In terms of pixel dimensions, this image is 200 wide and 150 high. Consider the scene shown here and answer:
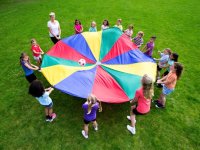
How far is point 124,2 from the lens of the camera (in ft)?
A: 43.9

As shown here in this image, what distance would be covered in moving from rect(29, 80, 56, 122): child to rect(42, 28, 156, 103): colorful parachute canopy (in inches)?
15.3

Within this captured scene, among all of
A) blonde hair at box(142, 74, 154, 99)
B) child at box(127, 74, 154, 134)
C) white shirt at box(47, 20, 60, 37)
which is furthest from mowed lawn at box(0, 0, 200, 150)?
white shirt at box(47, 20, 60, 37)

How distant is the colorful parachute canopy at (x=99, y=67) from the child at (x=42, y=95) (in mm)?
388

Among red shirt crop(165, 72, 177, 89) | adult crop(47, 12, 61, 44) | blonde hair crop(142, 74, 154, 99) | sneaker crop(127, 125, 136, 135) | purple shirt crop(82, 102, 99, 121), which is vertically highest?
adult crop(47, 12, 61, 44)

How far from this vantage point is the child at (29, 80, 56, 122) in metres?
4.36

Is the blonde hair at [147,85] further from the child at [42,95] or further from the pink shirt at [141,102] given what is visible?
the child at [42,95]

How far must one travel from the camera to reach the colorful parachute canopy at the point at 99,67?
502 cm

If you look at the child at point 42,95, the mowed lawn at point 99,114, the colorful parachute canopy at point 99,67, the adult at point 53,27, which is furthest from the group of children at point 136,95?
the adult at point 53,27

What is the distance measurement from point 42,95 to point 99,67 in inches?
71.8

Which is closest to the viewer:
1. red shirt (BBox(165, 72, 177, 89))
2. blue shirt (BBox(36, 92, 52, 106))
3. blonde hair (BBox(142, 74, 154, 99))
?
blonde hair (BBox(142, 74, 154, 99))

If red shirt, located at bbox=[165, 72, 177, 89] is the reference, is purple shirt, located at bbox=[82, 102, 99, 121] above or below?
below

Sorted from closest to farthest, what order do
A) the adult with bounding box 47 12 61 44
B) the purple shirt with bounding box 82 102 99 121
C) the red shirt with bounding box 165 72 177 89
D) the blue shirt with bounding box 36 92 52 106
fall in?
the purple shirt with bounding box 82 102 99 121 → the blue shirt with bounding box 36 92 52 106 → the red shirt with bounding box 165 72 177 89 → the adult with bounding box 47 12 61 44

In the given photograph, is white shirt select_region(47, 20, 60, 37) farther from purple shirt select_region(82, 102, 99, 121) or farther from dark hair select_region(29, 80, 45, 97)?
purple shirt select_region(82, 102, 99, 121)

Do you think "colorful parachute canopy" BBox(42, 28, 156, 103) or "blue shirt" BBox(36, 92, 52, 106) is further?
"colorful parachute canopy" BBox(42, 28, 156, 103)
